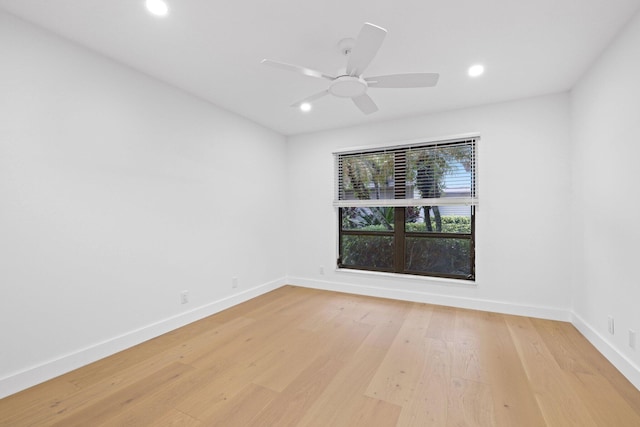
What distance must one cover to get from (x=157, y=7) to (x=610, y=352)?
4230 millimetres

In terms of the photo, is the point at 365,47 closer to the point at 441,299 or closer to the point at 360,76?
the point at 360,76

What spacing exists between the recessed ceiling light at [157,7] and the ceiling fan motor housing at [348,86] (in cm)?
122

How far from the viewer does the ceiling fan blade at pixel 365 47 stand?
1.50 meters

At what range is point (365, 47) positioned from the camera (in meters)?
1.68

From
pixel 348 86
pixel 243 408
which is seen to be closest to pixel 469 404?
pixel 243 408

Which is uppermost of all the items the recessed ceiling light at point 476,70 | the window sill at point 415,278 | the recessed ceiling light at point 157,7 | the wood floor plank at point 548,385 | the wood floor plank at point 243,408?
the recessed ceiling light at point 476,70

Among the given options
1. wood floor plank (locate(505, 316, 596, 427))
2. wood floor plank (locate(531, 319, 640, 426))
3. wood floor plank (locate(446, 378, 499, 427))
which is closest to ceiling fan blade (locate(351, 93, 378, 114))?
wood floor plank (locate(446, 378, 499, 427))

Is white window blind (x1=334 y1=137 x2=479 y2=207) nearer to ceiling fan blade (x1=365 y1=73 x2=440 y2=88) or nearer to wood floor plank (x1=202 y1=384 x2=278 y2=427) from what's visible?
ceiling fan blade (x1=365 y1=73 x2=440 y2=88)

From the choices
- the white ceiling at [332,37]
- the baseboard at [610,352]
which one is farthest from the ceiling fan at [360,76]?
the baseboard at [610,352]

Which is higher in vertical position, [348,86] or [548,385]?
[348,86]

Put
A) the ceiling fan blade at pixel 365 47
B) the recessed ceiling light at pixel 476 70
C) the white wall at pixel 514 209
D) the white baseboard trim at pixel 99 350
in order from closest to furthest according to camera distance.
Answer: the ceiling fan blade at pixel 365 47
the white baseboard trim at pixel 99 350
the recessed ceiling light at pixel 476 70
the white wall at pixel 514 209

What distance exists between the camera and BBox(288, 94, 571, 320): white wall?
3.08 meters

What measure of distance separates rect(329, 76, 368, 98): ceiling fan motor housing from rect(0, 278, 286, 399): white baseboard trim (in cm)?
276

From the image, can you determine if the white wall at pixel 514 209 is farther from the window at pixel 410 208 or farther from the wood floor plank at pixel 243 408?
the wood floor plank at pixel 243 408
